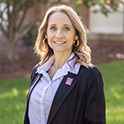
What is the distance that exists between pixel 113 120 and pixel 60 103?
105 inches

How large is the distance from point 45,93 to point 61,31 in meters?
0.58

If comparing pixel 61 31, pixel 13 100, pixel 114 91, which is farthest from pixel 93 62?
pixel 61 31

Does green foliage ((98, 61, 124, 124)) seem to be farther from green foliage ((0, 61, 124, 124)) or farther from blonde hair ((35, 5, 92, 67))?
blonde hair ((35, 5, 92, 67))

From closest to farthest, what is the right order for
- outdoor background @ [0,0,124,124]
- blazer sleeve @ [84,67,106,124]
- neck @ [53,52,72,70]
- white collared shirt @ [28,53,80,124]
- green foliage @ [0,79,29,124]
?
blazer sleeve @ [84,67,106,124]
white collared shirt @ [28,53,80,124]
neck @ [53,52,72,70]
green foliage @ [0,79,29,124]
outdoor background @ [0,0,124,124]

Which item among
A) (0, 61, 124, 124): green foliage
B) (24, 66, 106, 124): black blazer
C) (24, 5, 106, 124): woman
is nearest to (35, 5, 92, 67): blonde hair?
(24, 5, 106, 124): woman

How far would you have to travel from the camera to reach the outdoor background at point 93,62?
503 centimetres

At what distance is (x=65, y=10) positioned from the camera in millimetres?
2158

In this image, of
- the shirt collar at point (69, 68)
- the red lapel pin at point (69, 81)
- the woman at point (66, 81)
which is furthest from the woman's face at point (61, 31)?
the red lapel pin at point (69, 81)

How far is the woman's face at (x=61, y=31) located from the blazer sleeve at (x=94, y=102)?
0.40 metres

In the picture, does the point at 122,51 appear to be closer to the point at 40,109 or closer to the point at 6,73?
the point at 6,73

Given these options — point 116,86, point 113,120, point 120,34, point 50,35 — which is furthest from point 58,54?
Answer: point 120,34

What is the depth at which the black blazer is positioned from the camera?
1.97 metres

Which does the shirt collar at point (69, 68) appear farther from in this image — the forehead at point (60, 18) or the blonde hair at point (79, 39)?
the forehead at point (60, 18)

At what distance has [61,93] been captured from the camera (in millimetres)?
2006
